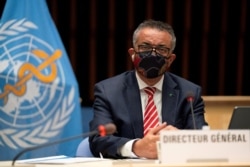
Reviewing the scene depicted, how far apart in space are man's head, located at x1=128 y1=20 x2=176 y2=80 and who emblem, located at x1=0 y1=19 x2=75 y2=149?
0.46m

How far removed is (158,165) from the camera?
210 cm

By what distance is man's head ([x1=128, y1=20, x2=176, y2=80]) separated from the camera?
10.1ft

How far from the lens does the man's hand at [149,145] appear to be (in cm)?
270

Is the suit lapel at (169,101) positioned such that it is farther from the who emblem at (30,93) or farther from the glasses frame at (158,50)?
the who emblem at (30,93)

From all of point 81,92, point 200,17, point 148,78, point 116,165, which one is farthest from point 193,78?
point 116,165

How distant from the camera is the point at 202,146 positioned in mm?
2225

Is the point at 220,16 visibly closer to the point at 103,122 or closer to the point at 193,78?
the point at 193,78

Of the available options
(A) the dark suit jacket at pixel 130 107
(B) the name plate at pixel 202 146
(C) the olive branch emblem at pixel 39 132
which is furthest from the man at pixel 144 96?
(B) the name plate at pixel 202 146

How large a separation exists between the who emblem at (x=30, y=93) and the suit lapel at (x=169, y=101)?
0.55 metres

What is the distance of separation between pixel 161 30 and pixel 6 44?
94 cm

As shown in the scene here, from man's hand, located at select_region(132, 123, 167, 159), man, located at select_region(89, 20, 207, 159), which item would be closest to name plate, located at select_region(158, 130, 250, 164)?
man's hand, located at select_region(132, 123, 167, 159)

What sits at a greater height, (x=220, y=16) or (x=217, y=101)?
(x=220, y=16)

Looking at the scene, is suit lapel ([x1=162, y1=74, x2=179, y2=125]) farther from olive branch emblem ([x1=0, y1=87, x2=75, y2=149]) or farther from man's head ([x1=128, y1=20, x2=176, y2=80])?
olive branch emblem ([x1=0, y1=87, x2=75, y2=149])

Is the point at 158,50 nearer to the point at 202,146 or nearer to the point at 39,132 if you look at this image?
the point at 39,132
